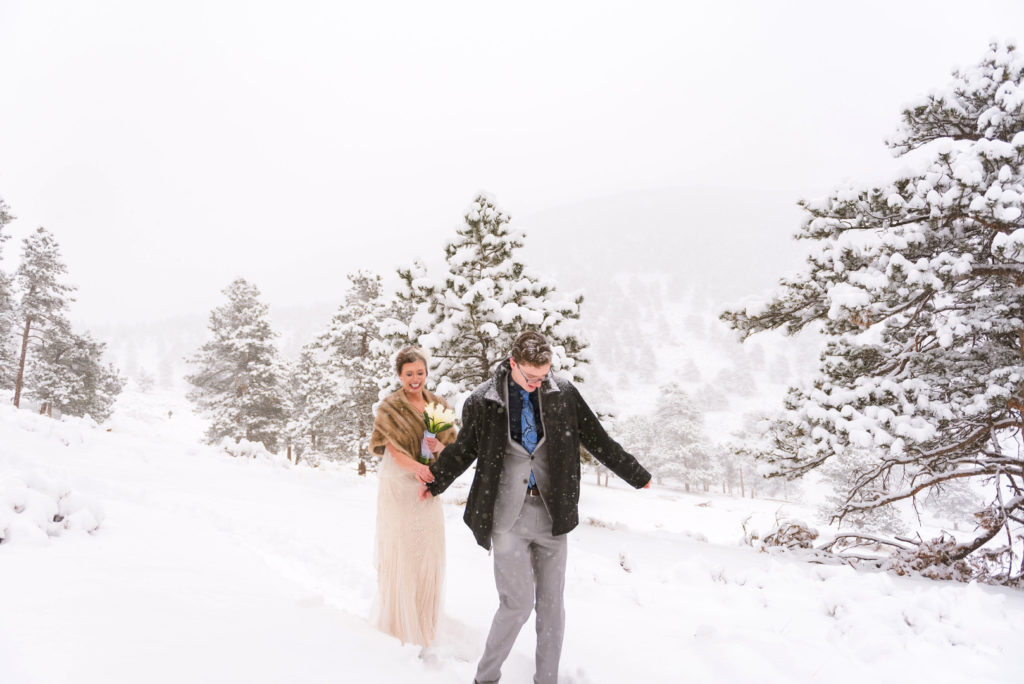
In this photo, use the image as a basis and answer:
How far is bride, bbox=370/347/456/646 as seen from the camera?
12.8 feet

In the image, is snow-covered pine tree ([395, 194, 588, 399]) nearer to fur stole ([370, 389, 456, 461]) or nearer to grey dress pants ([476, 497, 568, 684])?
fur stole ([370, 389, 456, 461])

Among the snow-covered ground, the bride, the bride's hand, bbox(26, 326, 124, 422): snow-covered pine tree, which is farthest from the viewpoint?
bbox(26, 326, 124, 422): snow-covered pine tree

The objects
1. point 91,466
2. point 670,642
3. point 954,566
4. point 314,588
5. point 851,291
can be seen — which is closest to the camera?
point 670,642

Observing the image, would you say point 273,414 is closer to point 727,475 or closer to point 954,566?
point 954,566

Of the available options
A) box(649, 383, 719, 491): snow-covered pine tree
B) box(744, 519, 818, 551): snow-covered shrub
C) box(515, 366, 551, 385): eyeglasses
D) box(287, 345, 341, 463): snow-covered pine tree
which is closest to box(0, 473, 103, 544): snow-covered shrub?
box(515, 366, 551, 385): eyeglasses

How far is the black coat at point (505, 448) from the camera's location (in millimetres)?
3207

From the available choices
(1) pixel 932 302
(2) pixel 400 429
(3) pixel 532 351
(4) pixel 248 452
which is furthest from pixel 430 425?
(4) pixel 248 452

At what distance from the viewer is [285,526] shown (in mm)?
7805

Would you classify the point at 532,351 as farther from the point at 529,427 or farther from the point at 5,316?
the point at 5,316

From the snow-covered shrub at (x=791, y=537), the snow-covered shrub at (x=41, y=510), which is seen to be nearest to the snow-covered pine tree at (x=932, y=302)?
the snow-covered shrub at (x=791, y=537)

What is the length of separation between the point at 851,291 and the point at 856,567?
449 cm

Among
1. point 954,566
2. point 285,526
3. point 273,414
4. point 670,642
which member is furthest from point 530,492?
point 273,414

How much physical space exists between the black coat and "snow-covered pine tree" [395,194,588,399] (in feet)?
24.3

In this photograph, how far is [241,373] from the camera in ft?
83.1
